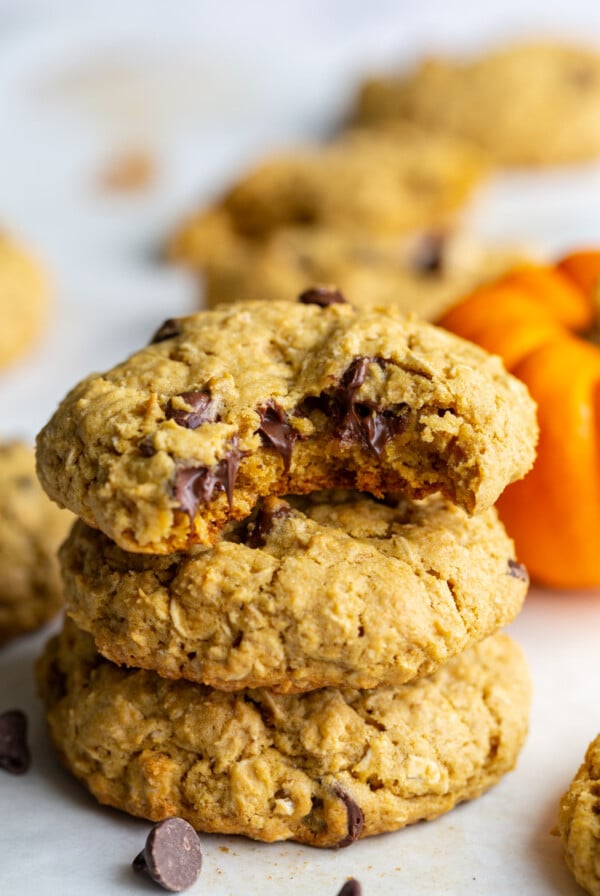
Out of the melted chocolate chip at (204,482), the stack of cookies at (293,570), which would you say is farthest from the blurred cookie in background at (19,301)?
the melted chocolate chip at (204,482)

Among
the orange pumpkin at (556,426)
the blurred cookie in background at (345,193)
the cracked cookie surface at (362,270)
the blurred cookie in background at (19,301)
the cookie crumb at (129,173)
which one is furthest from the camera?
the cookie crumb at (129,173)

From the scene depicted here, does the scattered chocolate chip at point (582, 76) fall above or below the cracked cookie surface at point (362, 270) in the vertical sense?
above

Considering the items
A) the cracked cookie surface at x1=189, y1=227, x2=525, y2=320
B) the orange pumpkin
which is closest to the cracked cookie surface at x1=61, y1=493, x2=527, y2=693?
the orange pumpkin

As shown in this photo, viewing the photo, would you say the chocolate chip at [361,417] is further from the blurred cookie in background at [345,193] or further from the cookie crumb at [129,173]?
the cookie crumb at [129,173]

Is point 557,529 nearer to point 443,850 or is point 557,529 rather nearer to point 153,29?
point 443,850

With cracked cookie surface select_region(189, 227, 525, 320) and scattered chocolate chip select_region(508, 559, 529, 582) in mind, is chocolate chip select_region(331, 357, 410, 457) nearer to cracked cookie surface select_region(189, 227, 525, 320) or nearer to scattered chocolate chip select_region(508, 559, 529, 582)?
scattered chocolate chip select_region(508, 559, 529, 582)
